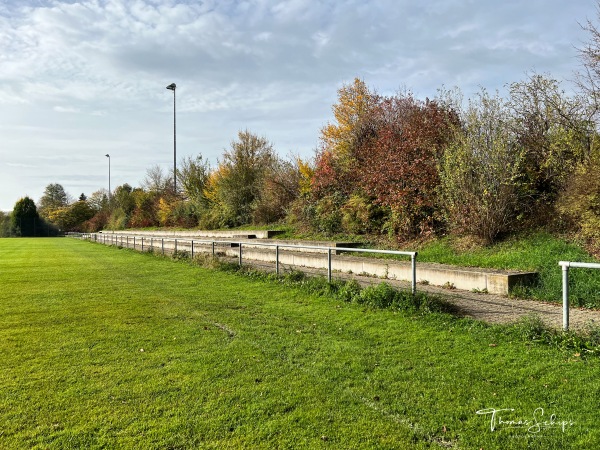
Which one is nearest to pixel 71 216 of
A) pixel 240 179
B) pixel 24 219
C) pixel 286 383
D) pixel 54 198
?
pixel 24 219

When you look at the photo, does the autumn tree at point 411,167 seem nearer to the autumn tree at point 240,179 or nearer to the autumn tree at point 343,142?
the autumn tree at point 343,142

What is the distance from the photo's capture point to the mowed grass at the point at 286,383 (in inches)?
130

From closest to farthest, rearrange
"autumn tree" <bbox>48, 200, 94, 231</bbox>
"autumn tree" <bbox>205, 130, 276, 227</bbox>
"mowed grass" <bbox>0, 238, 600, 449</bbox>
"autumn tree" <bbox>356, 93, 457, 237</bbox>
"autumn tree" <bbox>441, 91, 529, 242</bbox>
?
"mowed grass" <bbox>0, 238, 600, 449</bbox> < "autumn tree" <bbox>441, 91, 529, 242</bbox> < "autumn tree" <bbox>356, 93, 457, 237</bbox> < "autumn tree" <bbox>205, 130, 276, 227</bbox> < "autumn tree" <bbox>48, 200, 94, 231</bbox>

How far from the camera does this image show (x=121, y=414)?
3.67m

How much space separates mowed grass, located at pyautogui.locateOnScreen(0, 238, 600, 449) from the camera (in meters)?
3.29

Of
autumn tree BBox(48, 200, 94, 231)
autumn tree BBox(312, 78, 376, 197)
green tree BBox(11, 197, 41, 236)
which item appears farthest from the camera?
autumn tree BBox(48, 200, 94, 231)

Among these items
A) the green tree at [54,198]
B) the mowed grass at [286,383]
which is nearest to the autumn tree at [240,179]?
the mowed grass at [286,383]

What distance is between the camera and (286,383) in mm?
4328

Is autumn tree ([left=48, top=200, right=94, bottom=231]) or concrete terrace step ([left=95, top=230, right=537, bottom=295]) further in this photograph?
autumn tree ([left=48, top=200, right=94, bottom=231])

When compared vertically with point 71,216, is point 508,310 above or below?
below

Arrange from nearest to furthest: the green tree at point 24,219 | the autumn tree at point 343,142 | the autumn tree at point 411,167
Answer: the autumn tree at point 411,167, the autumn tree at point 343,142, the green tree at point 24,219

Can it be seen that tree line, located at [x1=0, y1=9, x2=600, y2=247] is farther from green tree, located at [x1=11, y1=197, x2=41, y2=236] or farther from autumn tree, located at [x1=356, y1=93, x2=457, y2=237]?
green tree, located at [x1=11, y1=197, x2=41, y2=236]

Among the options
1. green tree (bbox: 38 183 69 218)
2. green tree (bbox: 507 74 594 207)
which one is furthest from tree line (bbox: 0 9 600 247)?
green tree (bbox: 38 183 69 218)

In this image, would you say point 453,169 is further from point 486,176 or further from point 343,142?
point 343,142
